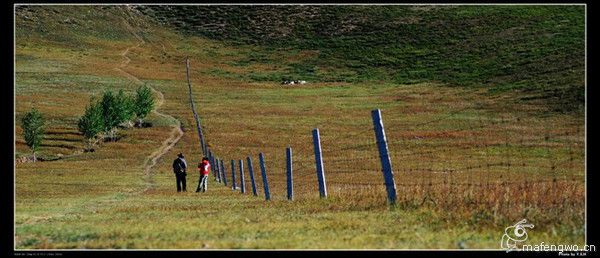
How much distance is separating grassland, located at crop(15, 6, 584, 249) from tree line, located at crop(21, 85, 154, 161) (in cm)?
213

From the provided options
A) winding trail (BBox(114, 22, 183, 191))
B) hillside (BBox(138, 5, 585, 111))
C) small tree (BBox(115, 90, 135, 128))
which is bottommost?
winding trail (BBox(114, 22, 183, 191))

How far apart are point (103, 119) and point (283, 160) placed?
25.5 m

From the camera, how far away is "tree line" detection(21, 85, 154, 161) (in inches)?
3199

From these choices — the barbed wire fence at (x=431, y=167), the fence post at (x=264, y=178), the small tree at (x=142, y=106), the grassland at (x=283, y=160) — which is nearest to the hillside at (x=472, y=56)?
the grassland at (x=283, y=160)

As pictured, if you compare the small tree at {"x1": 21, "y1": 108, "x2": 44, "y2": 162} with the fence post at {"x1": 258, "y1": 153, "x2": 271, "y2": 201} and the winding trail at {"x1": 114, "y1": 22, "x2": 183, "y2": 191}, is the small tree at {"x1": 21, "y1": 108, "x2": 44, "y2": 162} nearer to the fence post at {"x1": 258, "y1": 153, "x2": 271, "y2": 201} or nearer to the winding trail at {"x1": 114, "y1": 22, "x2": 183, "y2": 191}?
the winding trail at {"x1": 114, "y1": 22, "x2": 183, "y2": 191}

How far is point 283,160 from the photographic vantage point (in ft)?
239

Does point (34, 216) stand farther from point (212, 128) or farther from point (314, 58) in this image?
point (314, 58)

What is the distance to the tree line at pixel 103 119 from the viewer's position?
267ft

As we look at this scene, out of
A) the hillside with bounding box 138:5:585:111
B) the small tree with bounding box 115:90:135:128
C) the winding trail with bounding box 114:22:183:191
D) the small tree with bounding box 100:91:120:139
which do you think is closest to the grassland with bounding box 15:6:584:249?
the winding trail with bounding box 114:22:183:191

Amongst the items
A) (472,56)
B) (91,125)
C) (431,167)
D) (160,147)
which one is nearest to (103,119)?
(91,125)

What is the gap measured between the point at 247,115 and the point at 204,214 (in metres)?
95.9

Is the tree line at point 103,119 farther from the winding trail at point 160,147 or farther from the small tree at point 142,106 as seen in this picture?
the winding trail at point 160,147

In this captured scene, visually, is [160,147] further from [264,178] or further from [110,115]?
[264,178]

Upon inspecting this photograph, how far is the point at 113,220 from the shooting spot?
1722cm
